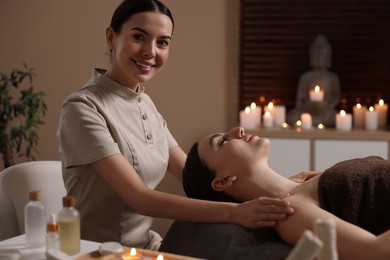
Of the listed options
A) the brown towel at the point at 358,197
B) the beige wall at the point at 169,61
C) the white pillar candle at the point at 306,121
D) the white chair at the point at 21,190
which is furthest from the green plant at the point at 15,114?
the brown towel at the point at 358,197

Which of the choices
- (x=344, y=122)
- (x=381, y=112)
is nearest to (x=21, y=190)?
(x=344, y=122)

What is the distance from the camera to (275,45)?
3.62 meters

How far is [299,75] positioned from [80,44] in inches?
51.4

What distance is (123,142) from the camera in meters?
1.90

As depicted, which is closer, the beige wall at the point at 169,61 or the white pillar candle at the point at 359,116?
the white pillar candle at the point at 359,116

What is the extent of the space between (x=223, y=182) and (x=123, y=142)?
343mm

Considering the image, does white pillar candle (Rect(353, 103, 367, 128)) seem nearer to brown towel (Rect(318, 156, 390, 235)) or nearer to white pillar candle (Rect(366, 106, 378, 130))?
white pillar candle (Rect(366, 106, 378, 130))

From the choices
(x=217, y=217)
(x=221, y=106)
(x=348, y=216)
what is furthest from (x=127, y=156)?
(x=221, y=106)

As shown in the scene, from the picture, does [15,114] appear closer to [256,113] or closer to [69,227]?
[256,113]

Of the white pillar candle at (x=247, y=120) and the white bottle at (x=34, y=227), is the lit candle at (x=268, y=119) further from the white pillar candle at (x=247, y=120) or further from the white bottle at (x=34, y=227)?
the white bottle at (x=34, y=227)

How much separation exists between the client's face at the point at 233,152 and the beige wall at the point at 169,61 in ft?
5.99

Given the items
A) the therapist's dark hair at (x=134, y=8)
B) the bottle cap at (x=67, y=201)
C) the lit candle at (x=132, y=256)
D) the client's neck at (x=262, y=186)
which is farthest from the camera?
the therapist's dark hair at (x=134, y=8)

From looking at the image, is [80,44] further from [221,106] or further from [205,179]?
[205,179]

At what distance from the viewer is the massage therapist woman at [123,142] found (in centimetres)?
176
